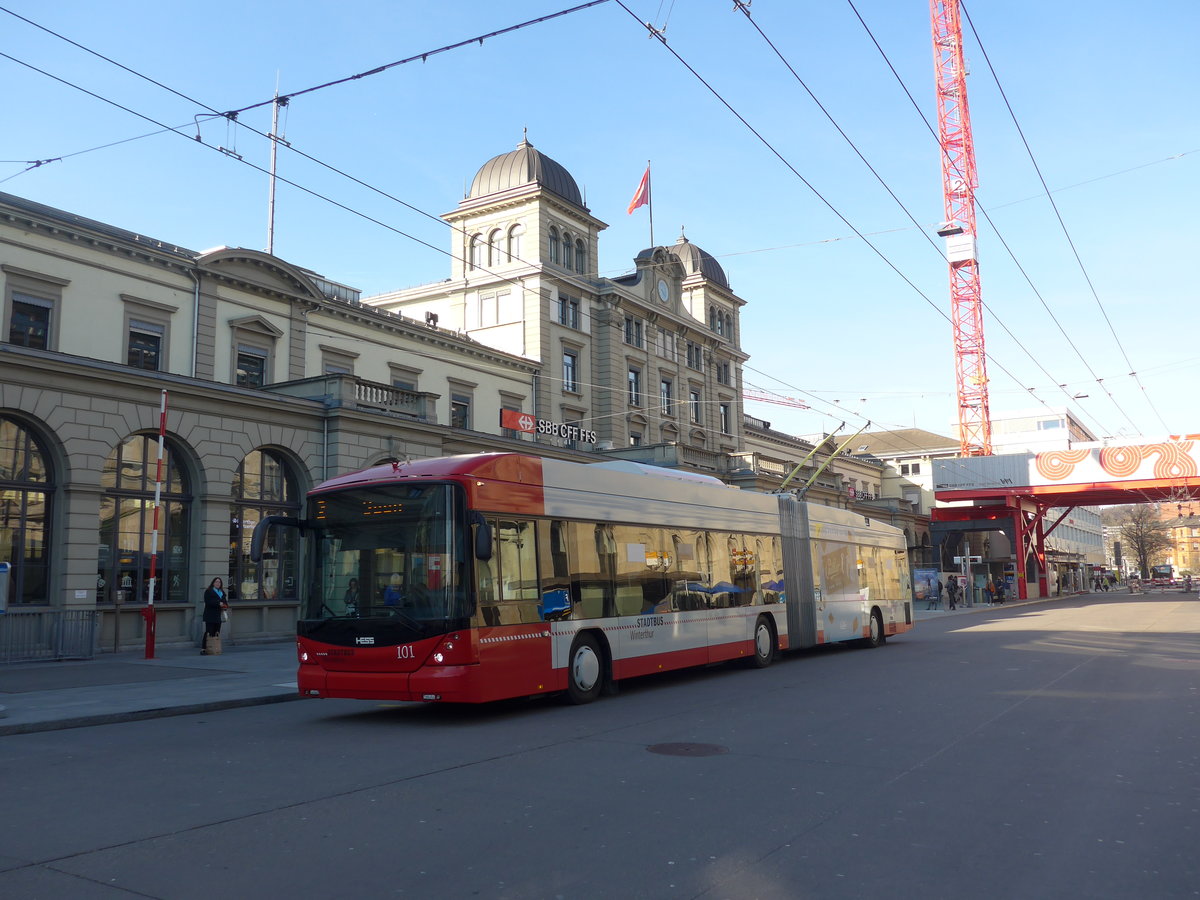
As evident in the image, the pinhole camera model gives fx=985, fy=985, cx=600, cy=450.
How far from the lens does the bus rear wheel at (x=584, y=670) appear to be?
43.3ft

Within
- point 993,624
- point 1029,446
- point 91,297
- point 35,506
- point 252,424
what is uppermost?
point 1029,446

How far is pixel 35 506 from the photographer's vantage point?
21016 millimetres

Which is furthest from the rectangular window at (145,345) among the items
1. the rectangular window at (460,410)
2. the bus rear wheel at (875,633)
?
the bus rear wheel at (875,633)

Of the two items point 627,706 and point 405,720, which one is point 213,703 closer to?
point 405,720

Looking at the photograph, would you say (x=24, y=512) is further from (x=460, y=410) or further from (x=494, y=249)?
(x=494, y=249)

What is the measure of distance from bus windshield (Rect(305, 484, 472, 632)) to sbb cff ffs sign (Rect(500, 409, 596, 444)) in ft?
73.8

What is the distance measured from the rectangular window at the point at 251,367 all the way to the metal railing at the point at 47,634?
9.54 meters

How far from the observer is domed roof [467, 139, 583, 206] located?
→ 43.4 metres

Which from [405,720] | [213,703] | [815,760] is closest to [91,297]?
[213,703]

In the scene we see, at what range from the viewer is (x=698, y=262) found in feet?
183

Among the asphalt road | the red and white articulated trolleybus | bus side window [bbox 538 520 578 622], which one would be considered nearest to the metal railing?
the asphalt road

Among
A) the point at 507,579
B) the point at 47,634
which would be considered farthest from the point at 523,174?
the point at 507,579

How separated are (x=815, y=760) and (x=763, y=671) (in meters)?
9.16

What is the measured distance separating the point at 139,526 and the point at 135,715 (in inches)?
460
